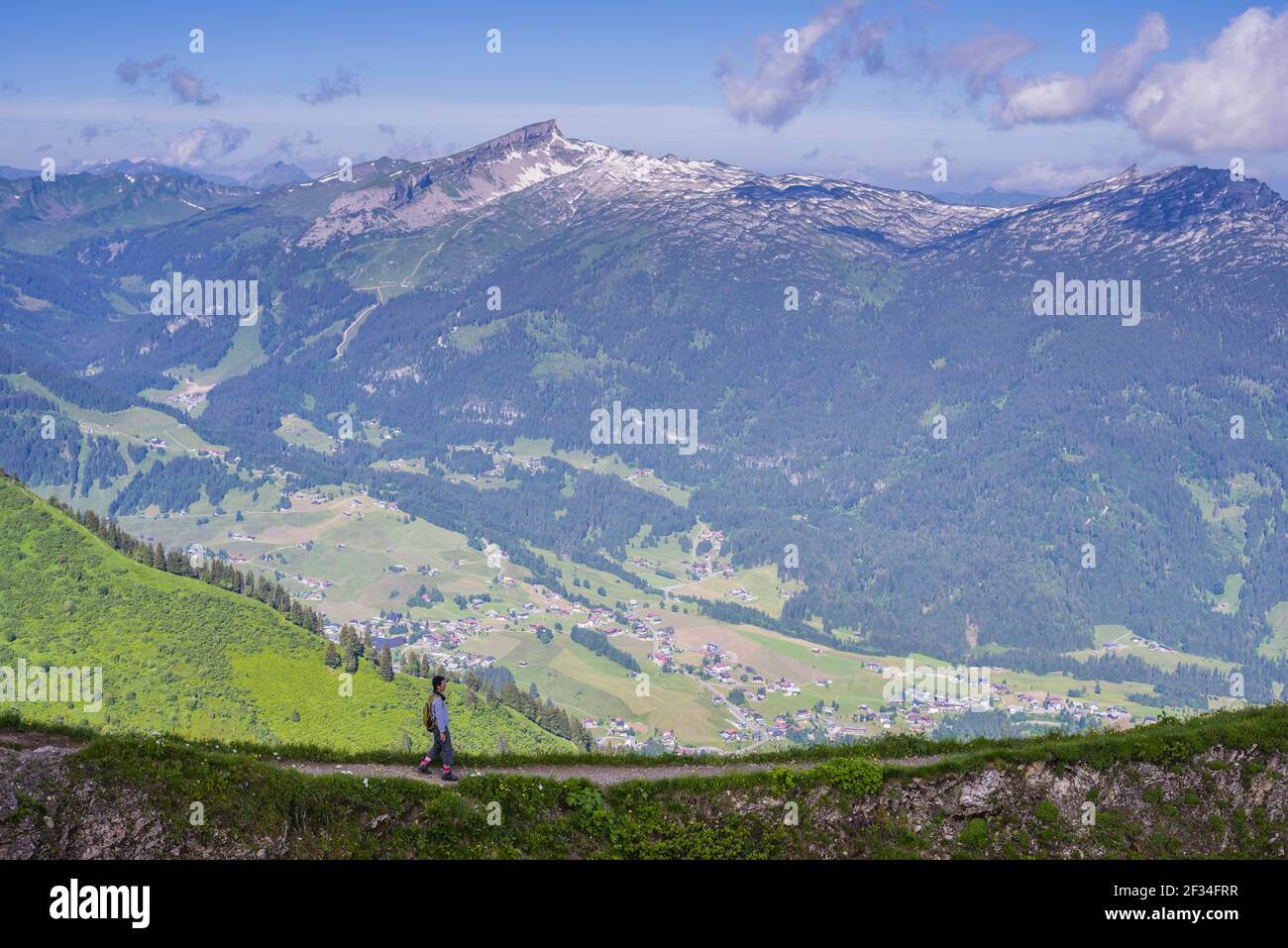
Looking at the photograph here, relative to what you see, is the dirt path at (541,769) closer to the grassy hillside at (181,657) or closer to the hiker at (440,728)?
the hiker at (440,728)

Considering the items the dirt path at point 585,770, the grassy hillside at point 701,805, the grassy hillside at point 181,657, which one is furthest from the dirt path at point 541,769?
the grassy hillside at point 181,657

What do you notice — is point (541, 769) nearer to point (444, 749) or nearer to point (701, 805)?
point (444, 749)

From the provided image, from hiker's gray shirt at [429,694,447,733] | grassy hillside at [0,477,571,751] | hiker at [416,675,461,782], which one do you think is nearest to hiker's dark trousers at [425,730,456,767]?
hiker at [416,675,461,782]

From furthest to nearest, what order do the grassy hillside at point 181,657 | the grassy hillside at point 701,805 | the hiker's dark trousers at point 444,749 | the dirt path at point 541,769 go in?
the grassy hillside at point 181,657, the dirt path at point 541,769, the hiker's dark trousers at point 444,749, the grassy hillside at point 701,805
